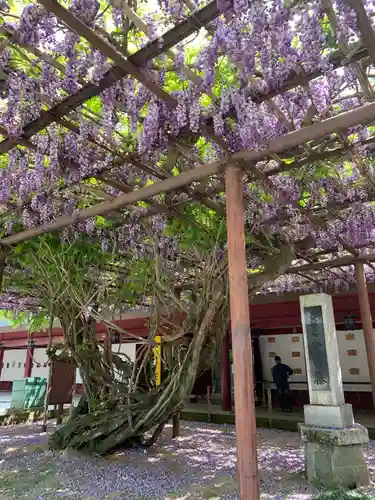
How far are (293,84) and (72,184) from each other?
219 cm

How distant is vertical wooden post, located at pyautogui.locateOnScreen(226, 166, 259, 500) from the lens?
2.33m

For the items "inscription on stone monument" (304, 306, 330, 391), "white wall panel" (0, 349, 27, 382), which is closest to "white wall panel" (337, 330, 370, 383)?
"inscription on stone monument" (304, 306, 330, 391)

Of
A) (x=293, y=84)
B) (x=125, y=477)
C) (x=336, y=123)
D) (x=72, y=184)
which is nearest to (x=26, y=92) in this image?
(x=72, y=184)

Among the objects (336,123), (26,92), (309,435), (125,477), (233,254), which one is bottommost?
(125,477)

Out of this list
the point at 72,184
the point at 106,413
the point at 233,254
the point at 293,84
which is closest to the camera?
the point at 293,84

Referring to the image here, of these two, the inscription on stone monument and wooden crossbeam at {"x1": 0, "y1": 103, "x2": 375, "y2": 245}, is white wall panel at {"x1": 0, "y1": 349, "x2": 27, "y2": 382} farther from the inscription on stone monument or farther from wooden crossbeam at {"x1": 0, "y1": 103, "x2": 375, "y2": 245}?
the inscription on stone monument

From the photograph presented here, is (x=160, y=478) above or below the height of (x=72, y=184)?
below

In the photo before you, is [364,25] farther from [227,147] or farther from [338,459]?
[338,459]

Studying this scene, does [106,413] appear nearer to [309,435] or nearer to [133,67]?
[309,435]

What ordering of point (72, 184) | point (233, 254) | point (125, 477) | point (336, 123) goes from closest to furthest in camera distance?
point (336, 123), point (233, 254), point (72, 184), point (125, 477)

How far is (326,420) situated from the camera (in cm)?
388

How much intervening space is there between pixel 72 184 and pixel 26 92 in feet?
3.79

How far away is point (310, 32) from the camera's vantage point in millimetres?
2225

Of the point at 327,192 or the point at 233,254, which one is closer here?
the point at 233,254
